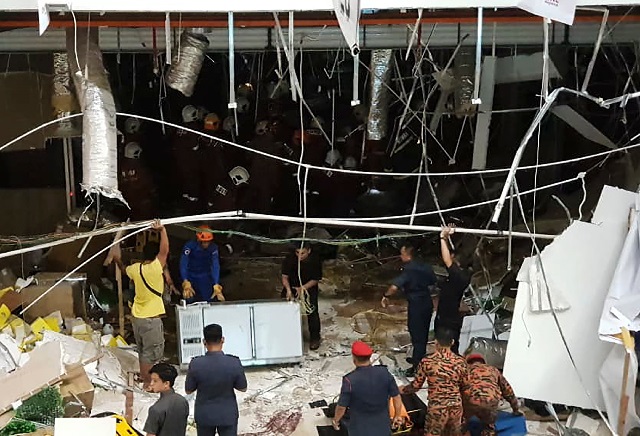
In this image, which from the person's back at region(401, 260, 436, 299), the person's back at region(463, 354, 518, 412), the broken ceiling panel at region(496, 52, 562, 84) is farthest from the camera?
the broken ceiling panel at region(496, 52, 562, 84)

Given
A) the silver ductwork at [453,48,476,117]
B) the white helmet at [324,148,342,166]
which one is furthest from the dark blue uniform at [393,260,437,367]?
the white helmet at [324,148,342,166]

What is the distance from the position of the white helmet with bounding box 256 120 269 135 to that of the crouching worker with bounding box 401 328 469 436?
16.3 feet

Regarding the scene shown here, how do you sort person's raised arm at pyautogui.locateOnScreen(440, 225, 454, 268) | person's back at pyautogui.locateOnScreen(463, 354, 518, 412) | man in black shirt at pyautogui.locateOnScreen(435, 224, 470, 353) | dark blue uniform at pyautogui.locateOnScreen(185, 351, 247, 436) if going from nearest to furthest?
dark blue uniform at pyautogui.locateOnScreen(185, 351, 247, 436), person's back at pyautogui.locateOnScreen(463, 354, 518, 412), person's raised arm at pyautogui.locateOnScreen(440, 225, 454, 268), man in black shirt at pyautogui.locateOnScreen(435, 224, 470, 353)

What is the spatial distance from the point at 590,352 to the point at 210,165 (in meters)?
5.24

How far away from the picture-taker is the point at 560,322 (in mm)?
5895

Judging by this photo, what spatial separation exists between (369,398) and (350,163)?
5673mm

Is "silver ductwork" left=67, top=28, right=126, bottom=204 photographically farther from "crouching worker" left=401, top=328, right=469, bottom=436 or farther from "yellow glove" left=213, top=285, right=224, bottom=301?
"crouching worker" left=401, top=328, right=469, bottom=436

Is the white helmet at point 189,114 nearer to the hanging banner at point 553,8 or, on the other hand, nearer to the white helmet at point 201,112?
the white helmet at point 201,112

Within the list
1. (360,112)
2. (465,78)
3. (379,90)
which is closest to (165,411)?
(379,90)

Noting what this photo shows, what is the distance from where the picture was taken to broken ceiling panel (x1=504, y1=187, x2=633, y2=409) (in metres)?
5.81

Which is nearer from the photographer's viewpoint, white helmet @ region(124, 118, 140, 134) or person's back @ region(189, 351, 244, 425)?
person's back @ region(189, 351, 244, 425)

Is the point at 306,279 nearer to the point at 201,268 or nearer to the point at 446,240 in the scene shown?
the point at 201,268

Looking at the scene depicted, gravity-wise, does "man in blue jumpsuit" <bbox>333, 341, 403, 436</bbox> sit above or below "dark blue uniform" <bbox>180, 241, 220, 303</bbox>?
below

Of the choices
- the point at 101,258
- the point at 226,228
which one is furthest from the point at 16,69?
the point at 226,228
